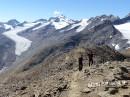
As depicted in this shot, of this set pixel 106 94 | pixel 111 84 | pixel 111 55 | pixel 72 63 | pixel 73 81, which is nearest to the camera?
pixel 106 94

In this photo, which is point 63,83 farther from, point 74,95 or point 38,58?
point 38,58

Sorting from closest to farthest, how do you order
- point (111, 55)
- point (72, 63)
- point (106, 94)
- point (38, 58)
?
1. point (106, 94)
2. point (72, 63)
3. point (111, 55)
4. point (38, 58)

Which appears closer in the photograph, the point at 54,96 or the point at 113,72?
the point at 54,96

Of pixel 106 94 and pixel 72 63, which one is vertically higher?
pixel 72 63

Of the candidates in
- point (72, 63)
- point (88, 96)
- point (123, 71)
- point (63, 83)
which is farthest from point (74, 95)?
point (72, 63)

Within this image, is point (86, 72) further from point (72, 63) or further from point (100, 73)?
point (72, 63)

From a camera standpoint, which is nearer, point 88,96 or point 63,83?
point 88,96

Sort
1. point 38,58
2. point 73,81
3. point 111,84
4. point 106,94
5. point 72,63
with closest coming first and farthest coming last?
point 106,94, point 111,84, point 73,81, point 72,63, point 38,58

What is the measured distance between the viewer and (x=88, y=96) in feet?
92.3

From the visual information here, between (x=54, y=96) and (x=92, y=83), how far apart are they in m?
3.17

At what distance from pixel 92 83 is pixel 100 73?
Result: 9.68ft

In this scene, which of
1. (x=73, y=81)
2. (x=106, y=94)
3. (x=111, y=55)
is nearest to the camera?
(x=106, y=94)

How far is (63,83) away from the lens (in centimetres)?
3284

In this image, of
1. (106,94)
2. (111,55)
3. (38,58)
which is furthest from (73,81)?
(38,58)
